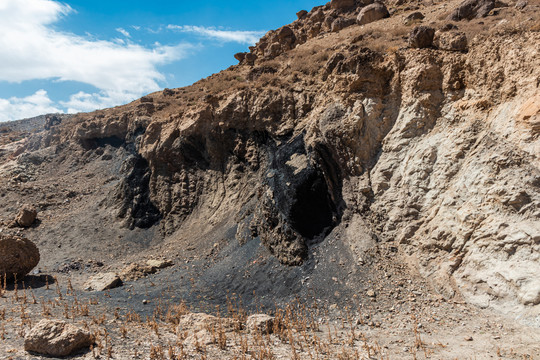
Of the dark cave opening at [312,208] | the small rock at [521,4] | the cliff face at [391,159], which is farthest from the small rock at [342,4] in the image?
the dark cave opening at [312,208]

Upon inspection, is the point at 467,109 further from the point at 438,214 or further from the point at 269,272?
the point at 269,272

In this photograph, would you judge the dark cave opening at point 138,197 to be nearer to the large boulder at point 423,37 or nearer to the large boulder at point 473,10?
the large boulder at point 423,37

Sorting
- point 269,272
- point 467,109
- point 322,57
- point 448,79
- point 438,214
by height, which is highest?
point 322,57

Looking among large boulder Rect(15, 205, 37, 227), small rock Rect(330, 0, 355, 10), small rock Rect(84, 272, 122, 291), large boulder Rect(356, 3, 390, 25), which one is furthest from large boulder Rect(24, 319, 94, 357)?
small rock Rect(330, 0, 355, 10)

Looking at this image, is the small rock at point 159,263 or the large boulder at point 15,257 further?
the small rock at point 159,263

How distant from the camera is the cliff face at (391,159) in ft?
27.3

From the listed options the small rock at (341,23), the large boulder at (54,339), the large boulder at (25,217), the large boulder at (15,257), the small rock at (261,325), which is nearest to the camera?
the large boulder at (54,339)

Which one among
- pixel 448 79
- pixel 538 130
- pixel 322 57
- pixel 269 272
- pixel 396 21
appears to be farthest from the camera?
pixel 396 21

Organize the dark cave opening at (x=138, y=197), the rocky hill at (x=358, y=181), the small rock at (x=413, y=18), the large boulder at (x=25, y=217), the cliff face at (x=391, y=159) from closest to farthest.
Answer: the cliff face at (x=391, y=159) → the rocky hill at (x=358, y=181) → the small rock at (x=413, y=18) → the dark cave opening at (x=138, y=197) → the large boulder at (x=25, y=217)

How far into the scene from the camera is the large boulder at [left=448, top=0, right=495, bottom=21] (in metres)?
16.5

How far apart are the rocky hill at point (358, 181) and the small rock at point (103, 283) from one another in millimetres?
2222

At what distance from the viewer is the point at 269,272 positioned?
12195 millimetres

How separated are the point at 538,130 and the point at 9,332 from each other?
13475mm

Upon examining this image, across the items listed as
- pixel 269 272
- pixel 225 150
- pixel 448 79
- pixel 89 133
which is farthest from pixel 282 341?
pixel 89 133
